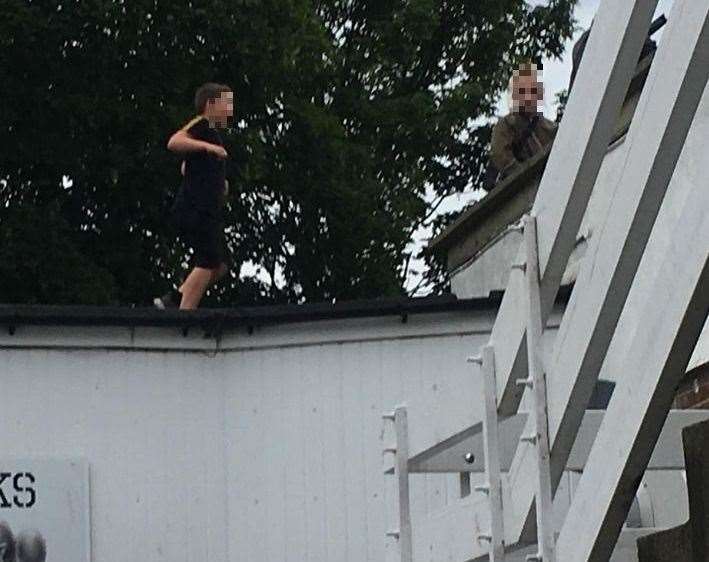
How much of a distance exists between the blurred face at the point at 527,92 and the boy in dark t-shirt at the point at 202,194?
1714 mm

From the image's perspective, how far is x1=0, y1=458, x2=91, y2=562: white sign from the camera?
30.4 ft

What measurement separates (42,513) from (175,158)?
12.6m

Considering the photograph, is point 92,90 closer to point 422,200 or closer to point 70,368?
point 422,200

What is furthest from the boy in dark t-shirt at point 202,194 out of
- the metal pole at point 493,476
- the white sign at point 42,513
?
the metal pole at point 493,476

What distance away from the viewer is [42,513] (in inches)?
367

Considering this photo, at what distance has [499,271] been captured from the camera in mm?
11688

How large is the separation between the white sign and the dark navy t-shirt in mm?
2121

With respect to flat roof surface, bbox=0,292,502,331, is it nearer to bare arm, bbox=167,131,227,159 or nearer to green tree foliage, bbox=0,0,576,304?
bare arm, bbox=167,131,227,159

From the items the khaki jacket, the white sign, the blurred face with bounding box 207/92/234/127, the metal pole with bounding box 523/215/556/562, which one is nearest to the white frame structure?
the metal pole with bounding box 523/215/556/562

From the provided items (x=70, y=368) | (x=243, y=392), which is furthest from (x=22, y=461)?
(x=243, y=392)

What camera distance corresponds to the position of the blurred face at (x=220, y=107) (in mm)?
10609

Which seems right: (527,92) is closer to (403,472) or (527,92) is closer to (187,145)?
(187,145)

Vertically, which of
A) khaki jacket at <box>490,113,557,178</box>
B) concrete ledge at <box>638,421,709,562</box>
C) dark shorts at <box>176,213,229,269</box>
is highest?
khaki jacket at <box>490,113,557,178</box>

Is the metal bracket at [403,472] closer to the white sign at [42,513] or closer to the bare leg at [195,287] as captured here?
the white sign at [42,513]
